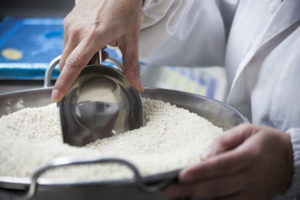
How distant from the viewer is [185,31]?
2.51ft

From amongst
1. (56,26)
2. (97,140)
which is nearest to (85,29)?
(97,140)

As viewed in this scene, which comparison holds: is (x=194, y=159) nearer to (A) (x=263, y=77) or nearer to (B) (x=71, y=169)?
(B) (x=71, y=169)

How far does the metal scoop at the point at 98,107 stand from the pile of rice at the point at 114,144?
0.07 feet

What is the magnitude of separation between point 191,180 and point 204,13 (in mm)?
534

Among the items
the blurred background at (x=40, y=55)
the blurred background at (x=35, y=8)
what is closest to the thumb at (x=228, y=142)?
the blurred background at (x=40, y=55)

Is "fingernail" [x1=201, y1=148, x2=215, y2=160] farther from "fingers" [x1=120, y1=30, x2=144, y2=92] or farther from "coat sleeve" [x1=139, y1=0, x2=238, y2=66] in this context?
"coat sleeve" [x1=139, y1=0, x2=238, y2=66]

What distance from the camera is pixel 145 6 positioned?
0.67 m

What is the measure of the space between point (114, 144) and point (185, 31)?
1.31 feet

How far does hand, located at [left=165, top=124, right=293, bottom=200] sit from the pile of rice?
0.03 meters

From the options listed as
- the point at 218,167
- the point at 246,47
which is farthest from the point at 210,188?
the point at 246,47

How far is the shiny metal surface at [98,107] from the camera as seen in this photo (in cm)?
48

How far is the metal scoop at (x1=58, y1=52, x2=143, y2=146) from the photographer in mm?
484

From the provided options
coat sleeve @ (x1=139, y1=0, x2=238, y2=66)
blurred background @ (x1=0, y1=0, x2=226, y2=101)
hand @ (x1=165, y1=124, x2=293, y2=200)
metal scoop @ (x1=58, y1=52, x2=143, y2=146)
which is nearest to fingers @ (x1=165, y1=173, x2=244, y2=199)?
hand @ (x1=165, y1=124, x2=293, y2=200)

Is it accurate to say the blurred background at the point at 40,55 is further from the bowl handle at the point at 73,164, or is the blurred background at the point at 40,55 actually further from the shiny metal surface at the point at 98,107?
the bowl handle at the point at 73,164
